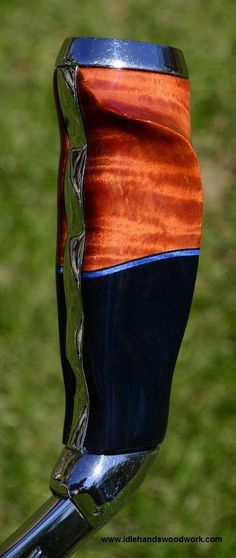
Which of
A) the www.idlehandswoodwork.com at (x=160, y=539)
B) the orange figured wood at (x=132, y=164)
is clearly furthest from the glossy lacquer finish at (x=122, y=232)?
the www.idlehandswoodwork.com at (x=160, y=539)

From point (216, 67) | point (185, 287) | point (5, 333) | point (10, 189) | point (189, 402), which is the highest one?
point (185, 287)

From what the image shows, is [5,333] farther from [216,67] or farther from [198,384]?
[216,67]

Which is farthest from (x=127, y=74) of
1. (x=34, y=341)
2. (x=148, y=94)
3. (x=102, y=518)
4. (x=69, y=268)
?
(x=34, y=341)

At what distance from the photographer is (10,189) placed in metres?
1.85

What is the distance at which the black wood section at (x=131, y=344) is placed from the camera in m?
0.64

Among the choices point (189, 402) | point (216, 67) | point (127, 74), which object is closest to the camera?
point (127, 74)

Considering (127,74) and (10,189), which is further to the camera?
(10,189)

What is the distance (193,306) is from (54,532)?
113 cm

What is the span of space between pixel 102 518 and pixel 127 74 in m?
0.31

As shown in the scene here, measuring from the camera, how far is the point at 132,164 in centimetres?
62

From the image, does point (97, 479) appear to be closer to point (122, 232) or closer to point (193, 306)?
point (122, 232)

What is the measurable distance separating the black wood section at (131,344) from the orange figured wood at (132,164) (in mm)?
19

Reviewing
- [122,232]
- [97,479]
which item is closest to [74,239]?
[122,232]

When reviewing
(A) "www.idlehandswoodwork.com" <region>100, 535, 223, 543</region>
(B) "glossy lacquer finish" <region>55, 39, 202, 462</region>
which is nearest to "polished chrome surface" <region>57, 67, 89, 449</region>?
(B) "glossy lacquer finish" <region>55, 39, 202, 462</region>
